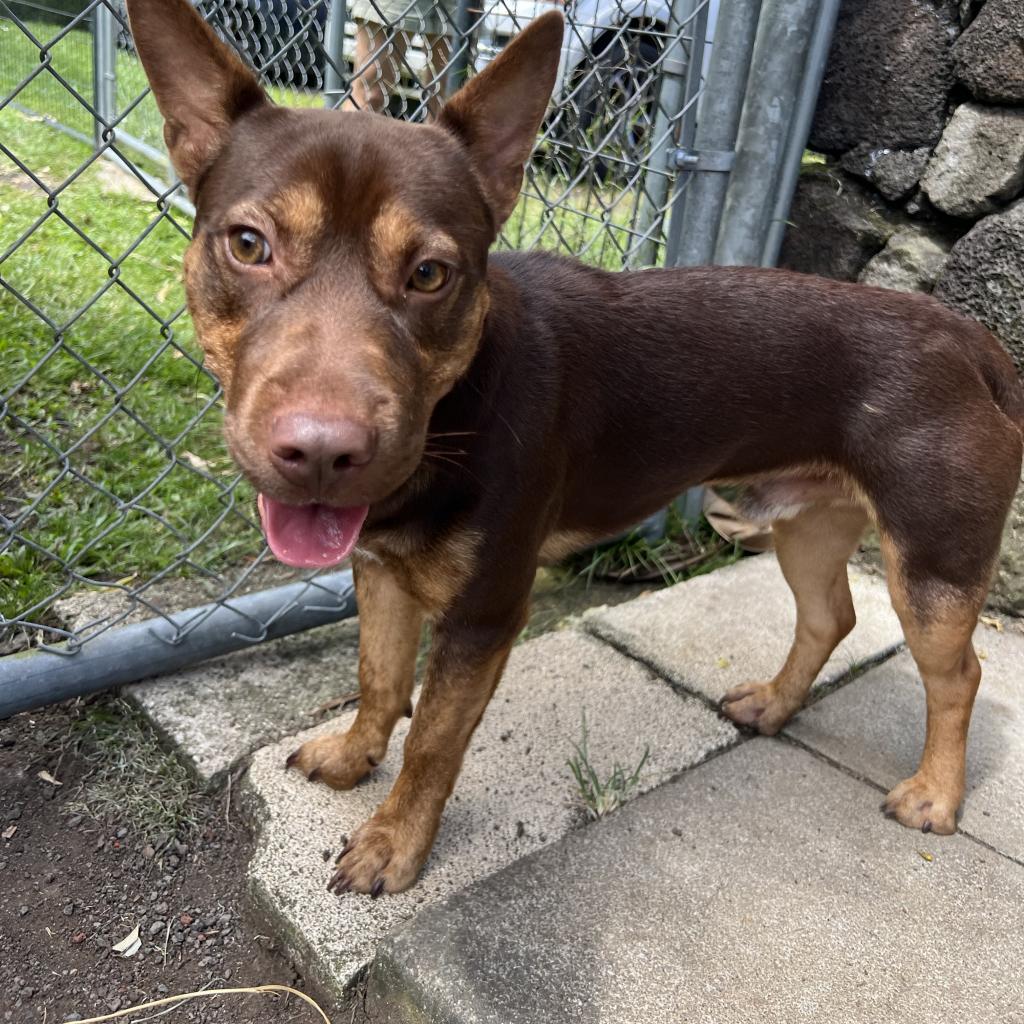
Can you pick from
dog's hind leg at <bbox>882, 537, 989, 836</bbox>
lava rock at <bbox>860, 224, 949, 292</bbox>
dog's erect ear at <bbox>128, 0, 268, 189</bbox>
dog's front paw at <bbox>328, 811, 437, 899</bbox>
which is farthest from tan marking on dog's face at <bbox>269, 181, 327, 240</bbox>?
lava rock at <bbox>860, 224, 949, 292</bbox>

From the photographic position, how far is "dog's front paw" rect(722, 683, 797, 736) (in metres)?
3.09

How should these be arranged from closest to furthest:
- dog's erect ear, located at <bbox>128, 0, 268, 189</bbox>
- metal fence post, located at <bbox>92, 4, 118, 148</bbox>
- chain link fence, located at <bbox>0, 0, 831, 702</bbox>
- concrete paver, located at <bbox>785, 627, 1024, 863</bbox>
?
dog's erect ear, located at <bbox>128, 0, 268, 189</bbox> → concrete paver, located at <bbox>785, 627, 1024, 863</bbox> → chain link fence, located at <bbox>0, 0, 831, 702</bbox> → metal fence post, located at <bbox>92, 4, 118, 148</bbox>

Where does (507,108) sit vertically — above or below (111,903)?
above

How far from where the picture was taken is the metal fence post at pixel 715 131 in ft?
11.2

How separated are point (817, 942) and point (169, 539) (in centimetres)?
255

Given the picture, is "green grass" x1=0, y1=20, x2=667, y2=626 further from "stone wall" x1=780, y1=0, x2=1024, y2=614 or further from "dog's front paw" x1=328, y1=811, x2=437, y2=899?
"dog's front paw" x1=328, y1=811, x2=437, y2=899

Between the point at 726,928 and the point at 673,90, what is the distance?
2.93m

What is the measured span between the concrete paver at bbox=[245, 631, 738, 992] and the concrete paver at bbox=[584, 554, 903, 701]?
0.39 ft

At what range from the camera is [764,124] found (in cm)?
361

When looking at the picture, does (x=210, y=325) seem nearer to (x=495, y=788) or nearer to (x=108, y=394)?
(x=495, y=788)

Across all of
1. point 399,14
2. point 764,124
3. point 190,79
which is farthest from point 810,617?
point 399,14

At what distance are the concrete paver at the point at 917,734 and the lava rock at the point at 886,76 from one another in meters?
2.01

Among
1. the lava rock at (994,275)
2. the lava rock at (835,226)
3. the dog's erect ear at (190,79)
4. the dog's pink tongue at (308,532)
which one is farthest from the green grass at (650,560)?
the dog's erect ear at (190,79)

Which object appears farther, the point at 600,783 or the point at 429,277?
the point at 600,783
